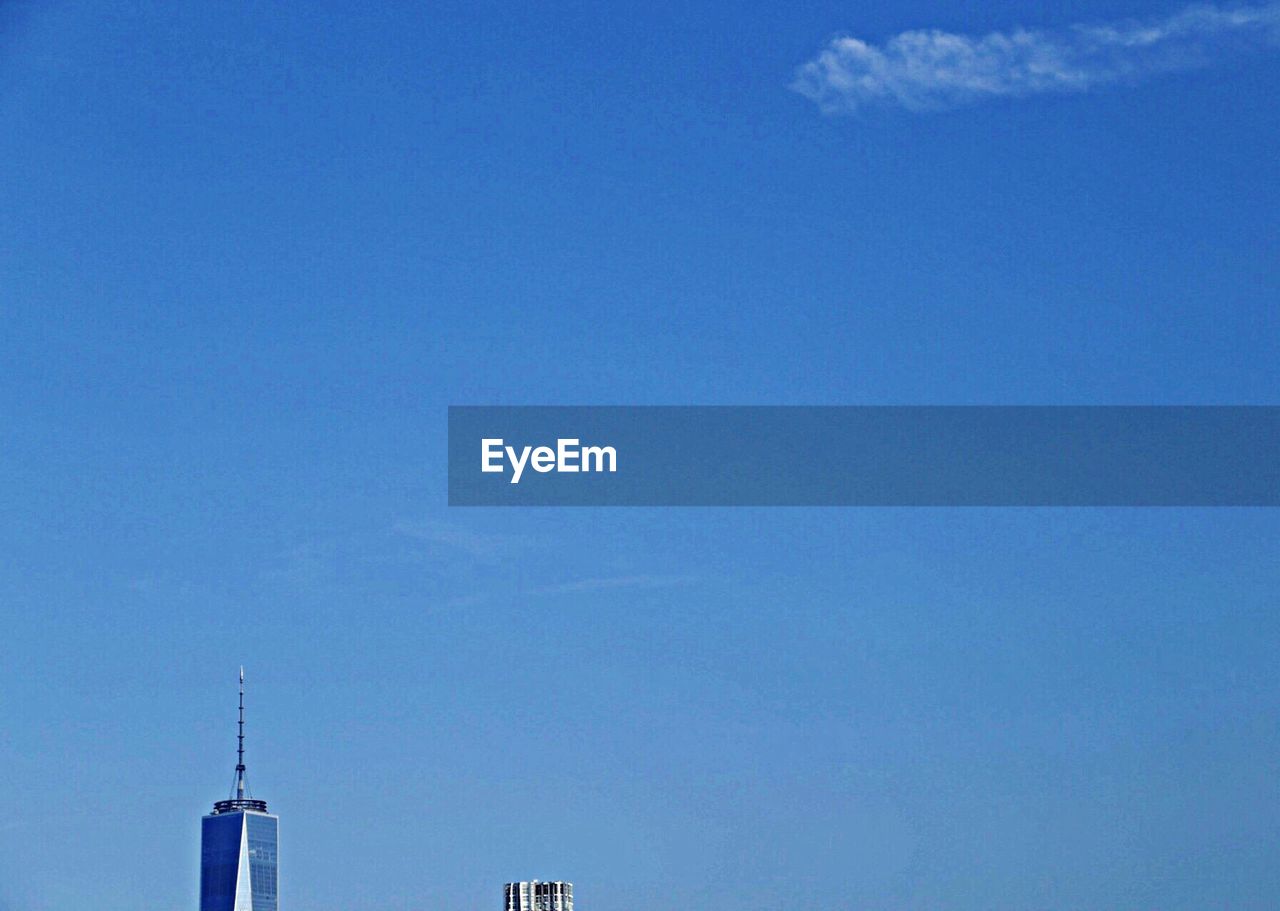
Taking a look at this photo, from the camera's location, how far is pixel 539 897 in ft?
557

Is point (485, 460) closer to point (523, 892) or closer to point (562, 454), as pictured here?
point (562, 454)

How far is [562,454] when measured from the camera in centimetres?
5506

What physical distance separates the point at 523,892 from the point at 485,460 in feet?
395

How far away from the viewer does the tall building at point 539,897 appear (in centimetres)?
16900

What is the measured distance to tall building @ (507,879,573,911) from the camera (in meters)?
169

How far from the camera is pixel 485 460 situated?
54.7 meters

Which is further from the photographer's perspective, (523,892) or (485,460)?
(523,892)

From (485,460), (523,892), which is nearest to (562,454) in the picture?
(485,460)

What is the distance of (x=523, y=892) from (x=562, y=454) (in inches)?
4738

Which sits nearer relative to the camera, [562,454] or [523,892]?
[562,454]

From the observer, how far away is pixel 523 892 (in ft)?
557

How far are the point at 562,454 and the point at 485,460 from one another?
2069mm
